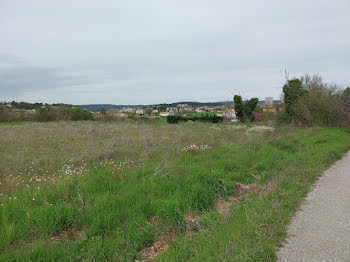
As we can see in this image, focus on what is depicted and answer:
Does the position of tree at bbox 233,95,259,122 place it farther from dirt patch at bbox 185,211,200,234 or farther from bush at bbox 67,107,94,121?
dirt patch at bbox 185,211,200,234

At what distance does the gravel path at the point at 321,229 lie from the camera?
11.0ft

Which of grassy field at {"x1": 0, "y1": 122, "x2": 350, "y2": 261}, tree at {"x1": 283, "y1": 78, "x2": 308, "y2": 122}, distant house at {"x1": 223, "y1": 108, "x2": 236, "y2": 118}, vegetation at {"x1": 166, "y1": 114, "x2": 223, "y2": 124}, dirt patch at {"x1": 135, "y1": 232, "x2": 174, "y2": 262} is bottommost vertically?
dirt patch at {"x1": 135, "y1": 232, "x2": 174, "y2": 262}

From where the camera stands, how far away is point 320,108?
2462cm

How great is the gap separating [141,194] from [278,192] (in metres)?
3.06

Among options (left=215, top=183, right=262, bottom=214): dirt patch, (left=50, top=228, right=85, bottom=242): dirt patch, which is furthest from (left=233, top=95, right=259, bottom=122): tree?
(left=50, top=228, right=85, bottom=242): dirt patch

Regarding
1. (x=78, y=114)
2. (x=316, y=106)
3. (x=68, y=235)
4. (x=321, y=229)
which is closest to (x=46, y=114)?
(x=78, y=114)

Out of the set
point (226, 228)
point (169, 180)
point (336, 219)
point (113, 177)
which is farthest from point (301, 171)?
point (113, 177)

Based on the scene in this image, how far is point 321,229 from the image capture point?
4055 millimetres

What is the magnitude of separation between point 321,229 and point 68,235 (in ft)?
13.4

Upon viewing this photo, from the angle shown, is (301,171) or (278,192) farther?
(301,171)

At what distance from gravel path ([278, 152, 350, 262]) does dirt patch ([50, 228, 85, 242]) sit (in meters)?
3.02

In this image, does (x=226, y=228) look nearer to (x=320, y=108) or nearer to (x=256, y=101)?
(x=320, y=108)

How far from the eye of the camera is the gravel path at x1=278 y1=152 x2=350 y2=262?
3.34 meters

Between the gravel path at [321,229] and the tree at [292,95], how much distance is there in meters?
23.0
